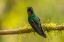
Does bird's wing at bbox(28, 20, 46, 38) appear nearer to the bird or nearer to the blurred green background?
the bird

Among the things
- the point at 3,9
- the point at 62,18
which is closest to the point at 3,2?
the point at 3,9

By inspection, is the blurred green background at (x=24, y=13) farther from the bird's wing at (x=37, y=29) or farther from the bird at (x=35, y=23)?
the bird's wing at (x=37, y=29)

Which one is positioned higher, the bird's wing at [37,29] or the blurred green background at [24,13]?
the bird's wing at [37,29]

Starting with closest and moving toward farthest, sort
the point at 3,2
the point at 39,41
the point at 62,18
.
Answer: the point at 62,18, the point at 39,41, the point at 3,2

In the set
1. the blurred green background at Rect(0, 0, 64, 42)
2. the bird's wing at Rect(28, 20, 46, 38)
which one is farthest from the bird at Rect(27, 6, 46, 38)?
the blurred green background at Rect(0, 0, 64, 42)

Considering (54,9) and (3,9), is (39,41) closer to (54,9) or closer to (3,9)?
(54,9)

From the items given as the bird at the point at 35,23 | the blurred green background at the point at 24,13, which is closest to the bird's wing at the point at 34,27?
the bird at the point at 35,23

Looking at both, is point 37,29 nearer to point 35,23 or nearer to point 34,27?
point 34,27

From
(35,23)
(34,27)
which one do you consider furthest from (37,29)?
(35,23)
